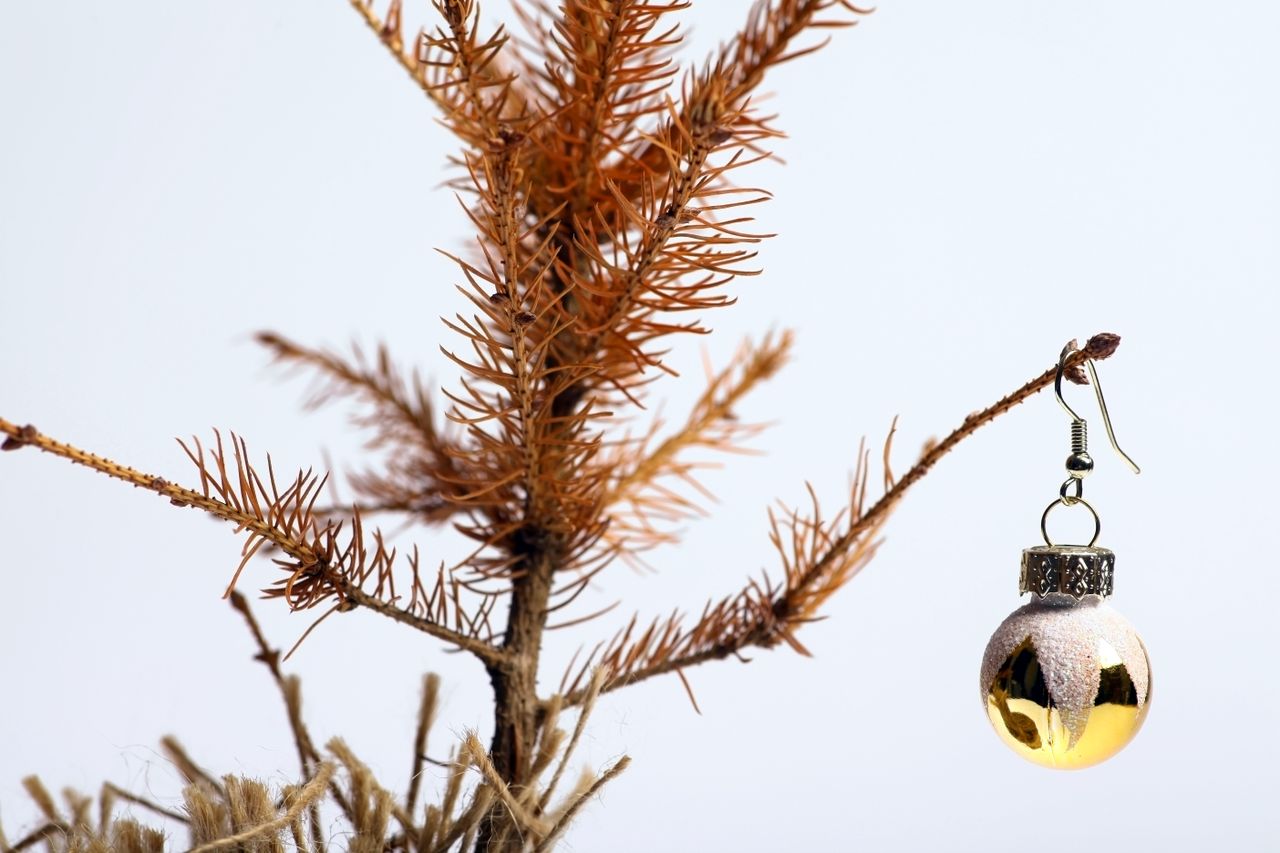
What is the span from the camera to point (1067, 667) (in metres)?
0.46

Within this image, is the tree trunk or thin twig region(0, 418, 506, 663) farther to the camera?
the tree trunk

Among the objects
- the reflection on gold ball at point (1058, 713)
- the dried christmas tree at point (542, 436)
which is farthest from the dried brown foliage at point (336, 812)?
the reflection on gold ball at point (1058, 713)

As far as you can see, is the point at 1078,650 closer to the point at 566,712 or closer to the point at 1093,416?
the point at 566,712

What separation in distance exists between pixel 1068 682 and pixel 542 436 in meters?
0.20

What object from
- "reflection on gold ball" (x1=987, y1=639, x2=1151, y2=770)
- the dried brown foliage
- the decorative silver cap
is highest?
the decorative silver cap

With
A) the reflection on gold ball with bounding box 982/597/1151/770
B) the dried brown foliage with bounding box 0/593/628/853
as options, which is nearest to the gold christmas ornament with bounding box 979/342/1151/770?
the reflection on gold ball with bounding box 982/597/1151/770

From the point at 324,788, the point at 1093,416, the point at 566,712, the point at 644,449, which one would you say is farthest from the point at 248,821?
the point at 1093,416

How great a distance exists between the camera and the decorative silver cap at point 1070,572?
472 mm

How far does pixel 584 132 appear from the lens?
0.49 metres

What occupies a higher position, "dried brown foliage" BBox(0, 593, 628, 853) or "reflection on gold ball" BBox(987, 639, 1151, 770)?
"reflection on gold ball" BBox(987, 639, 1151, 770)

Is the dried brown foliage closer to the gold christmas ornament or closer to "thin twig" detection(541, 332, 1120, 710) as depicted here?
"thin twig" detection(541, 332, 1120, 710)

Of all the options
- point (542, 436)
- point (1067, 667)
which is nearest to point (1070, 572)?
point (1067, 667)

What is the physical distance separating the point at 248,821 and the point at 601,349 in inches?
8.0

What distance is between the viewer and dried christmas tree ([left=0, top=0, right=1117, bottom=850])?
1.37 ft
